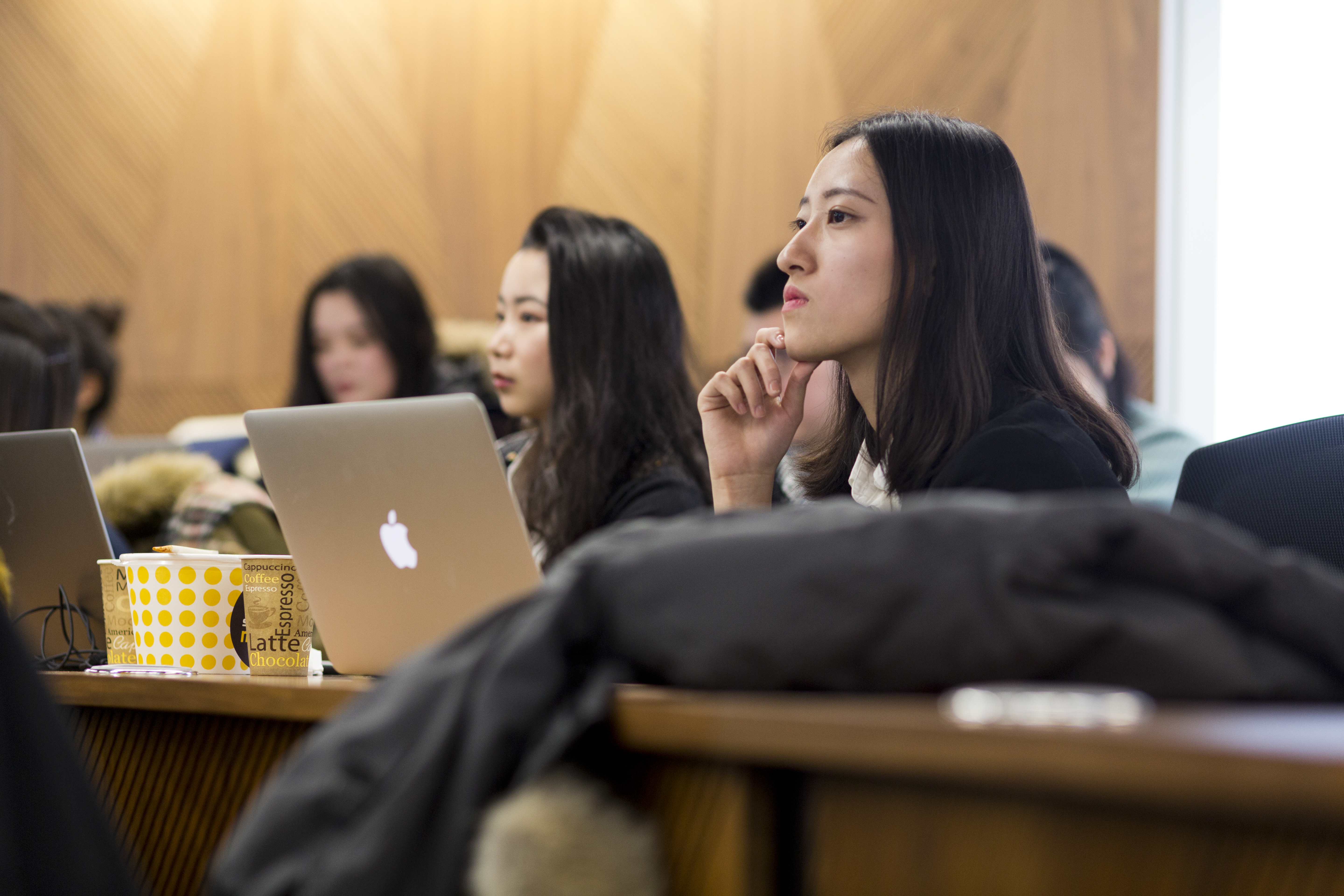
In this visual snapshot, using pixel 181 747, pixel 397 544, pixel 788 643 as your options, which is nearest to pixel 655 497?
pixel 397 544

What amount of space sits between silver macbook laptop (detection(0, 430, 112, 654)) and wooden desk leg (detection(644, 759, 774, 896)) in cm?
101

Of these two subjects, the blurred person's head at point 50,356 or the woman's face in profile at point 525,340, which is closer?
the blurred person's head at point 50,356

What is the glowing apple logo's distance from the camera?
127 centimetres

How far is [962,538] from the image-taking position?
68cm

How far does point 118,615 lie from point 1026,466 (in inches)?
36.6

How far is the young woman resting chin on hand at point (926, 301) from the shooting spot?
1.51m

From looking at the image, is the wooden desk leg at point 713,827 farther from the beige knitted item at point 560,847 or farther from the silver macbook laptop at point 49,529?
the silver macbook laptop at point 49,529

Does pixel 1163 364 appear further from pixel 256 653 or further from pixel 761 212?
pixel 256 653

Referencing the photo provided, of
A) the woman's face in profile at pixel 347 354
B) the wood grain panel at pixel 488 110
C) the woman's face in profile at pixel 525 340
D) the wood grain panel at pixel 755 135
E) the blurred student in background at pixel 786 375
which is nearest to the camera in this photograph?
the blurred student in background at pixel 786 375

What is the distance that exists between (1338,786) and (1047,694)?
14cm

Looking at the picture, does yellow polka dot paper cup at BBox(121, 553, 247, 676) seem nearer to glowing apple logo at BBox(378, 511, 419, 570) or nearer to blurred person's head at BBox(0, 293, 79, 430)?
glowing apple logo at BBox(378, 511, 419, 570)

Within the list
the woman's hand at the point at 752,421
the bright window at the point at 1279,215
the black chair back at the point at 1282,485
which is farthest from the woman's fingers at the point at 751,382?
the bright window at the point at 1279,215

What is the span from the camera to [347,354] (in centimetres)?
338

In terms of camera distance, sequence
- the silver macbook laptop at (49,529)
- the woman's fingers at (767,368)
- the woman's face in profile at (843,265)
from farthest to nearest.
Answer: the woman's fingers at (767,368)
the woman's face in profile at (843,265)
the silver macbook laptop at (49,529)
